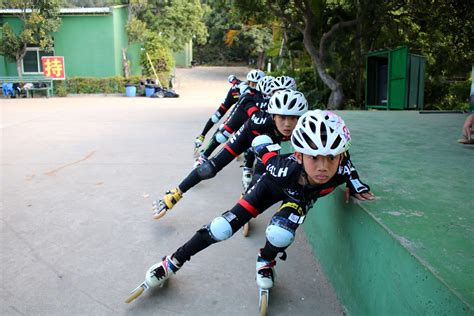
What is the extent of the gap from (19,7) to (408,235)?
2802 centimetres

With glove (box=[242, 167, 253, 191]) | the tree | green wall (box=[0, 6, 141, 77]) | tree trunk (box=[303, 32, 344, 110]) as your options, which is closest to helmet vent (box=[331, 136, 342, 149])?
glove (box=[242, 167, 253, 191])

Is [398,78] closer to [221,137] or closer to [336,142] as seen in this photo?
[221,137]

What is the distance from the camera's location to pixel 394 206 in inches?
111

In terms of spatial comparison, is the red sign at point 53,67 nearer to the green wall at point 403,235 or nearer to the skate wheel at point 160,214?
the skate wheel at point 160,214

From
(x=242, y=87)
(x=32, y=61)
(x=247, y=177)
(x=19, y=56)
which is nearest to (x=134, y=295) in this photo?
(x=247, y=177)

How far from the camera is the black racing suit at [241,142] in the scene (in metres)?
4.52

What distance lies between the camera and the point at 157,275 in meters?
3.29

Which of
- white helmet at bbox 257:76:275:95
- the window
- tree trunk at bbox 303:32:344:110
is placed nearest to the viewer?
white helmet at bbox 257:76:275:95

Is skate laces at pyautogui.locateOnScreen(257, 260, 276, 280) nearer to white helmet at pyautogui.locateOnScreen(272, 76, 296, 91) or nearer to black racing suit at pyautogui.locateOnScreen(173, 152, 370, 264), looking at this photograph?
black racing suit at pyautogui.locateOnScreen(173, 152, 370, 264)

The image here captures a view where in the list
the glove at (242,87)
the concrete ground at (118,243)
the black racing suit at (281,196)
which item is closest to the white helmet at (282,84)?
the concrete ground at (118,243)

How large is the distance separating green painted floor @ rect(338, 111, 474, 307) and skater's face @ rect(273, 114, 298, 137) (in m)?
0.75

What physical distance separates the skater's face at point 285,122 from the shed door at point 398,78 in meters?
8.57

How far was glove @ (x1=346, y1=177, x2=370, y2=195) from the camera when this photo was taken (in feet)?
9.78

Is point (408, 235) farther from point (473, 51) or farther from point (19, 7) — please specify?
point (19, 7)
